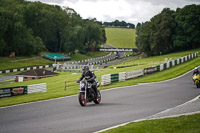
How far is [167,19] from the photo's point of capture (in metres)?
97.3

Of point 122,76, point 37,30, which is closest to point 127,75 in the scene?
point 122,76

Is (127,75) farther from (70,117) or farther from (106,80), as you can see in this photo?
(70,117)

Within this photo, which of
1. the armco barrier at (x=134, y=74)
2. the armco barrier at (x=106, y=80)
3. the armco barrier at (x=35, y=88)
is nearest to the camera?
the armco barrier at (x=35, y=88)

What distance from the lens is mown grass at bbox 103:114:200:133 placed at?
31.5 feet

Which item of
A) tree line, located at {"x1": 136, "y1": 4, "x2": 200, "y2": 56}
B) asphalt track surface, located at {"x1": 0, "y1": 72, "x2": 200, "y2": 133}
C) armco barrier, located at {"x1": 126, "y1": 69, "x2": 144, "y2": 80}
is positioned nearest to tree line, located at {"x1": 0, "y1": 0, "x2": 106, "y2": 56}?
tree line, located at {"x1": 136, "y1": 4, "x2": 200, "y2": 56}

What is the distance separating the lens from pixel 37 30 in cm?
10469

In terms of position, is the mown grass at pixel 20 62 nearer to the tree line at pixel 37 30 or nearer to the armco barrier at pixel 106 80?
the tree line at pixel 37 30

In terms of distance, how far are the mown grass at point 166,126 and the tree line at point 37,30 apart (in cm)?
7273

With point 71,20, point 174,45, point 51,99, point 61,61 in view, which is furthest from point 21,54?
point 51,99

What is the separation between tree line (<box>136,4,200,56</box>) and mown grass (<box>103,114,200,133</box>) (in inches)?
3413

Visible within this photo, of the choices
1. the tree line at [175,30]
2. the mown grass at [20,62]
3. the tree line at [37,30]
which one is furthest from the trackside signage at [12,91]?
the tree line at [175,30]

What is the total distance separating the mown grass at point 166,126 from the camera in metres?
9.59

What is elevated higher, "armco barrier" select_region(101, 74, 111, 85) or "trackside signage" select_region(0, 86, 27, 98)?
"armco barrier" select_region(101, 74, 111, 85)

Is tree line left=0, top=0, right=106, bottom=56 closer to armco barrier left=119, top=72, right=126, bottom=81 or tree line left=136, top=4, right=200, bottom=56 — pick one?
tree line left=136, top=4, right=200, bottom=56
